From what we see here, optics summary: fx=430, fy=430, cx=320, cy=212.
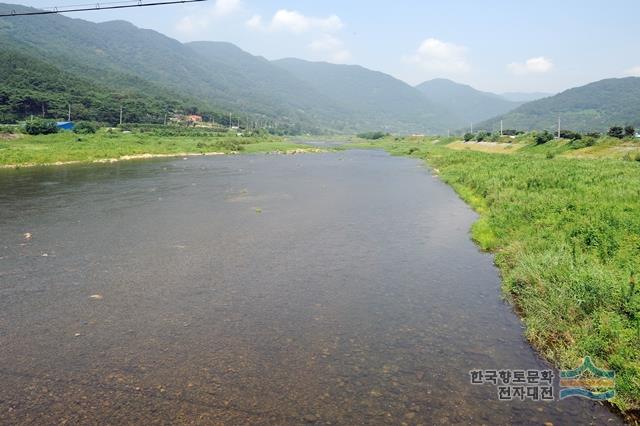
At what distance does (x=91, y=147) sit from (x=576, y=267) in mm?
74403

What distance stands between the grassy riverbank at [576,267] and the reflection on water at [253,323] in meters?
0.81

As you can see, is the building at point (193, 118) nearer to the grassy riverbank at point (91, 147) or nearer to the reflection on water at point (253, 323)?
the grassy riverbank at point (91, 147)

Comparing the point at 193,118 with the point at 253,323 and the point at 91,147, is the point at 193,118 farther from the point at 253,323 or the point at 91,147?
the point at 253,323

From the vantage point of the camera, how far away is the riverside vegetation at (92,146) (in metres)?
57.6

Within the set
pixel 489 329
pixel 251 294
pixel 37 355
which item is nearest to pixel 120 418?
pixel 37 355

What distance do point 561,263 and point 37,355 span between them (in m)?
15.2

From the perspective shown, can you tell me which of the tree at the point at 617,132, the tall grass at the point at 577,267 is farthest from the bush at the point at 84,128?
the tree at the point at 617,132

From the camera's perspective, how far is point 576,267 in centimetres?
1328

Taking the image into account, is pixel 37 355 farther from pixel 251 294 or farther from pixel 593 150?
pixel 593 150

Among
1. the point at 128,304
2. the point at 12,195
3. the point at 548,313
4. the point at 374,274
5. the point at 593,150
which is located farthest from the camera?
the point at 593,150

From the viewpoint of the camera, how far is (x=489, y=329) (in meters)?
12.4

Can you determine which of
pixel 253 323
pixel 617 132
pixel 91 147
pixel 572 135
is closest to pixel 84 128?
pixel 91 147

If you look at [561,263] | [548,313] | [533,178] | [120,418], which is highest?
[533,178]

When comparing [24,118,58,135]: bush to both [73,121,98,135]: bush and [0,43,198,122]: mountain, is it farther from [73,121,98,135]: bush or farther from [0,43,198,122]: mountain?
[0,43,198,122]: mountain
